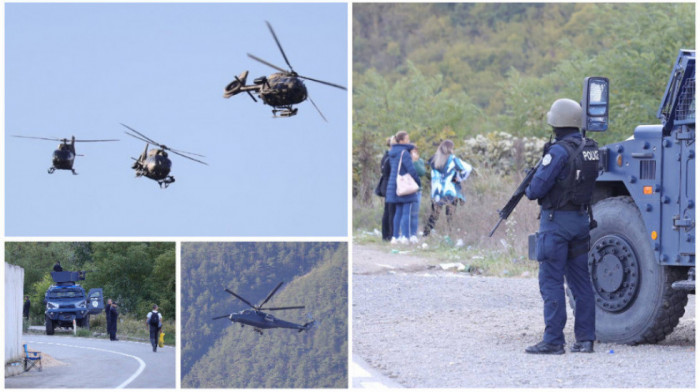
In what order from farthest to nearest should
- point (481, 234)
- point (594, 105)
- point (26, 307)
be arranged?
point (481, 234), point (594, 105), point (26, 307)

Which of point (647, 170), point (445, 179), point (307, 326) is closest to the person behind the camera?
point (307, 326)

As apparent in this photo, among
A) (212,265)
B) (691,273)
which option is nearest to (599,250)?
(691,273)

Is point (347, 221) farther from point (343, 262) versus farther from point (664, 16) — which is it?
point (664, 16)

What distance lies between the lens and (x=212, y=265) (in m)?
6.34

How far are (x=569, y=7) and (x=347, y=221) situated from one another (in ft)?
223

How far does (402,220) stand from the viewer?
1766 centimetres

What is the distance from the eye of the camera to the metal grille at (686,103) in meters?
8.69

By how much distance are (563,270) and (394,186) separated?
8.77 m

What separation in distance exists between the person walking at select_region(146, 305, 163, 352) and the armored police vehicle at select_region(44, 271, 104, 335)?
0.34 meters

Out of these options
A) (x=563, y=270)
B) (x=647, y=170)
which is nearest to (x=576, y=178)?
(x=563, y=270)

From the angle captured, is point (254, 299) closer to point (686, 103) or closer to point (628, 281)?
point (628, 281)

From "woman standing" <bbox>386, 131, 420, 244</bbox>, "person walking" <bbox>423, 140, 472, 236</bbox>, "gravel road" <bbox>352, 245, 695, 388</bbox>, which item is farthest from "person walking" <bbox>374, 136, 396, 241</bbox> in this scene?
"gravel road" <bbox>352, 245, 695, 388</bbox>

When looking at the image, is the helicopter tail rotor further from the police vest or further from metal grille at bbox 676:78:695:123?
metal grille at bbox 676:78:695:123

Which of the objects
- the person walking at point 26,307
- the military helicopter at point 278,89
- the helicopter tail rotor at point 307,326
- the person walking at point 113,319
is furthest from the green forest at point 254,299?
the military helicopter at point 278,89
